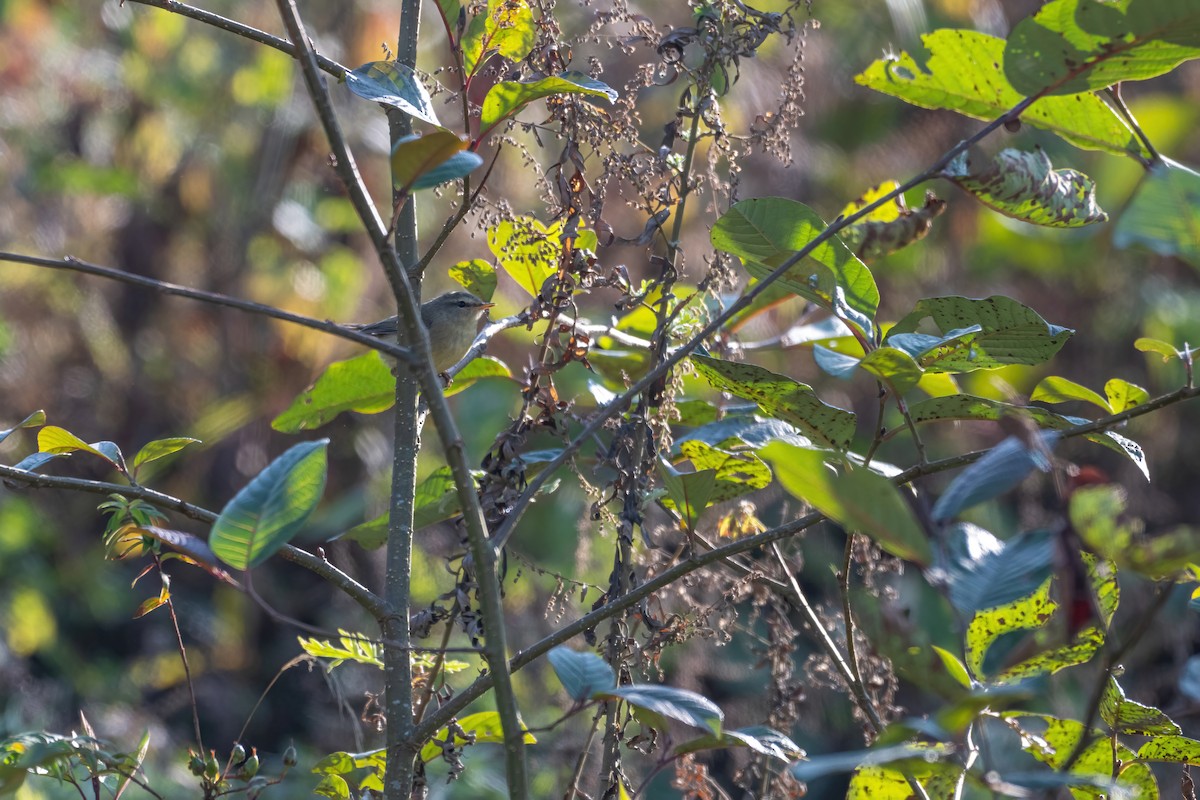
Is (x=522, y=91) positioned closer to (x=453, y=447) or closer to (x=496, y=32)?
(x=496, y=32)

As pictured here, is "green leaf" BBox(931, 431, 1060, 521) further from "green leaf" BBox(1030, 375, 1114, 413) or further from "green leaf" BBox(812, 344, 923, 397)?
"green leaf" BBox(1030, 375, 1114, 413)

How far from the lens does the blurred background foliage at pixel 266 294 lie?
17.4 feet

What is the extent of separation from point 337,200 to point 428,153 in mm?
5916

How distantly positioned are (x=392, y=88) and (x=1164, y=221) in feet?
2.36

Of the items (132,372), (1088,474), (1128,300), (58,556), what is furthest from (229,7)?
(1088,474)

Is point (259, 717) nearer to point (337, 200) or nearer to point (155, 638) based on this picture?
point (155, 638)

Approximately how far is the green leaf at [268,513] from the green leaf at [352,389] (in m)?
0.57

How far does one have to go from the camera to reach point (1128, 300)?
5.71 meters

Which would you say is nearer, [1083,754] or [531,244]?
[1083,754]

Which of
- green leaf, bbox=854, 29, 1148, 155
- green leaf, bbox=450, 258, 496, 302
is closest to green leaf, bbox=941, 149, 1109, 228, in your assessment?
green leaf, bbox=854, 29, 1148, 155

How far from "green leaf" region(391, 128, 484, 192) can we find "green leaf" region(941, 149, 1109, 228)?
49 cm

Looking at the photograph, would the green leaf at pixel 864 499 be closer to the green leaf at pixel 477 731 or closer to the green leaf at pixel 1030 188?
the green leaf at pixel 1030 188

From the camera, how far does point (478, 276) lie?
1419 millimetres

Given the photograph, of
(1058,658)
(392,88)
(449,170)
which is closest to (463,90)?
(392,88)
